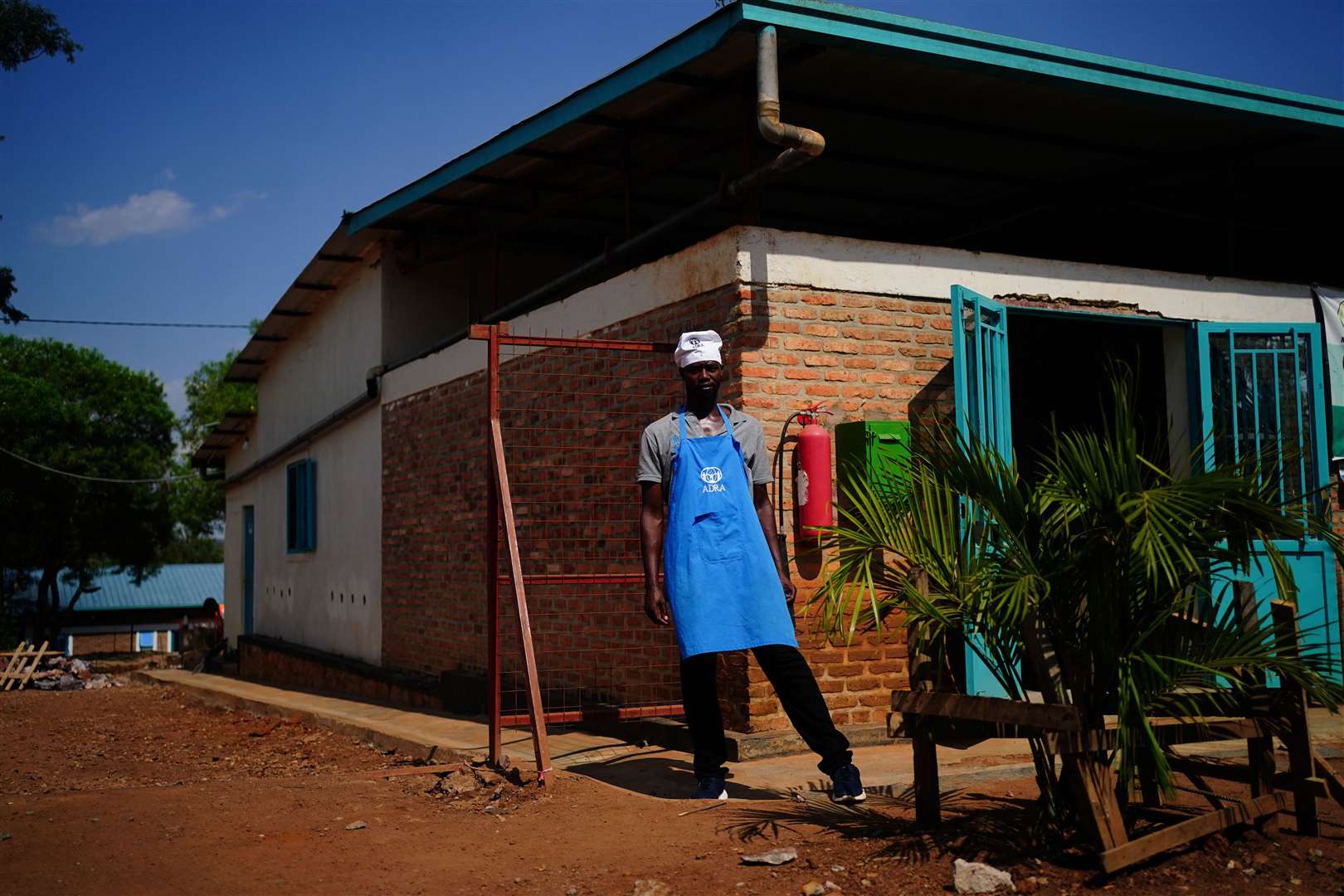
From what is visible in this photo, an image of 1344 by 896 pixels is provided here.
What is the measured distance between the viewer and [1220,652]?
371 cm

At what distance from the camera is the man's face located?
490 centimetres

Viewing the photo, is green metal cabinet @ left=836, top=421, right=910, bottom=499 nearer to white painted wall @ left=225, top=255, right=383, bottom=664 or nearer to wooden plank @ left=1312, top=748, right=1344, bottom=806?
wooden plank @ left=1312, top=748, right=1344, bottom=806

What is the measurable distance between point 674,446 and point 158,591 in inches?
2144

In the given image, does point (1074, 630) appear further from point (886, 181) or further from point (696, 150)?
point (886, 181)

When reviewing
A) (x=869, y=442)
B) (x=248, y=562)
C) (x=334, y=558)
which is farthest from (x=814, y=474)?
(x=248, y=562)

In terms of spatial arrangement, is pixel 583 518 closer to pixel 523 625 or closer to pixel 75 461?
pixel 523 625

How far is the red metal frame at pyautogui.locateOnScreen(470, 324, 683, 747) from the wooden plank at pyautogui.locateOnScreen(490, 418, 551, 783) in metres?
0.07

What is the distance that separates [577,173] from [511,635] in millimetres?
3677

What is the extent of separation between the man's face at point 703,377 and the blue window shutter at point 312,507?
10103mm

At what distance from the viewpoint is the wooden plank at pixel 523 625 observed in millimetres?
5324

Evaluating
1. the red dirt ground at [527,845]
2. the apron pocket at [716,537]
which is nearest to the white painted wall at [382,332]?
the apron pocket at [716,537]

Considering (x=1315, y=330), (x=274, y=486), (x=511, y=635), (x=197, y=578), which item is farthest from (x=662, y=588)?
(x=197, y=578)

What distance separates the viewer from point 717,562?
4688 mm

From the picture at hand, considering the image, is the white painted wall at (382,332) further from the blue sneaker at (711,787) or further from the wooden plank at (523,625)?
the blue sneaker at (711,787)
